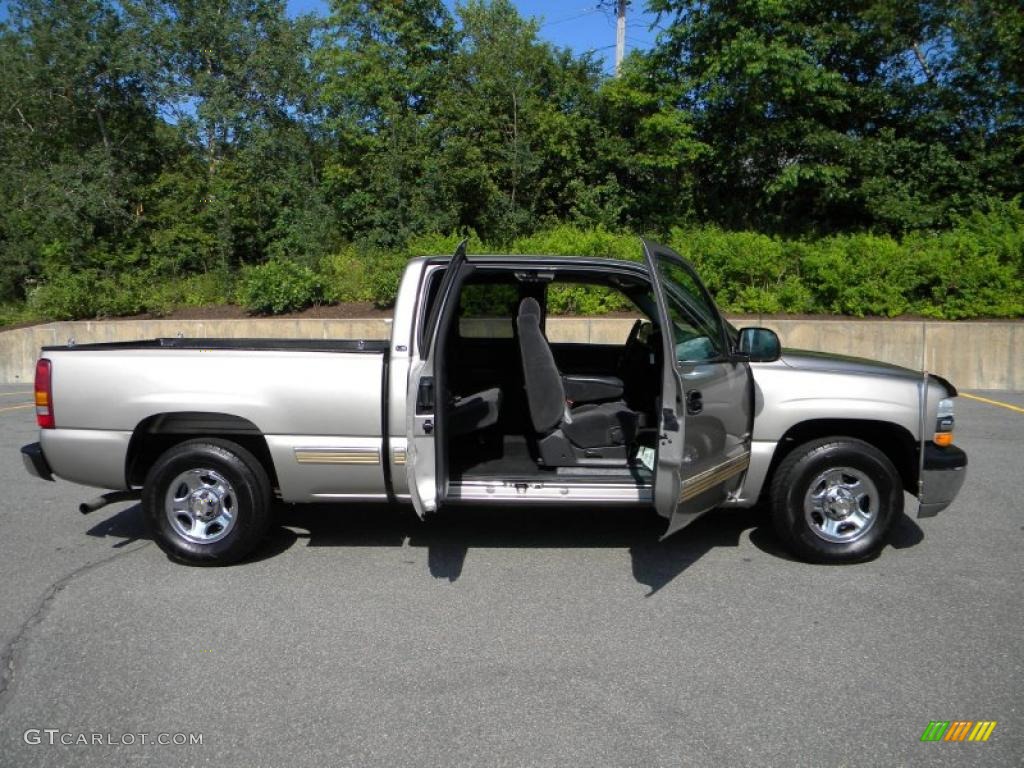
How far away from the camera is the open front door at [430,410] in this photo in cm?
454

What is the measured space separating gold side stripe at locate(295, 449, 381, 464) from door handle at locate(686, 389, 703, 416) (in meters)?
1.85

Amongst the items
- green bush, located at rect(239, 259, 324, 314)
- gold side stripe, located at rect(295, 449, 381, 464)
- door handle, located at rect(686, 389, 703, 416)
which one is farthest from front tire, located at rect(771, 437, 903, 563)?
green bush, located at rect(239, 259, 324, 314)

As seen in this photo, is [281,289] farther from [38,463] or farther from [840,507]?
[840,507]

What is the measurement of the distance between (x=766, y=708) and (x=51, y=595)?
13.0 ft

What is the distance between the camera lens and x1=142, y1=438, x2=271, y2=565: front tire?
5.07 m

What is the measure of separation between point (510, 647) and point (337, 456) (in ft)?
5.33

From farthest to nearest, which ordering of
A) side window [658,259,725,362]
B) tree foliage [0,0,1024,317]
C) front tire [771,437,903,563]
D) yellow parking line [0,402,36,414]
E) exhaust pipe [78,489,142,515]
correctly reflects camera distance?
tree foliage [0,0,1024,317]
yellow parking line [0,402,36,414]
exhaust pipe [78,489,142,515]
front tire [771,437,903,563]
side window [658,259,725,362]

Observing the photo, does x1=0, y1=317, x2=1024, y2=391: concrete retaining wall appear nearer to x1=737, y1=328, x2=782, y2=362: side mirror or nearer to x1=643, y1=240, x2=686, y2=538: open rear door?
x1=737, y1=328, x2=782, y2=362: side mirror

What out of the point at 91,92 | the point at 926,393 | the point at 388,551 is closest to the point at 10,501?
the point at 388,551

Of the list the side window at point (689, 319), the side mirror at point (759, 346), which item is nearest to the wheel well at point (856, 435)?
the side mirror at point (759, 346)

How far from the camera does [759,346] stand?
16.9 feet

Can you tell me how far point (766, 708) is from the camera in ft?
11.6

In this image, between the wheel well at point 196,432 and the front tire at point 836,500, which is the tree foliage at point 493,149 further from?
the wheel well at point 196,432

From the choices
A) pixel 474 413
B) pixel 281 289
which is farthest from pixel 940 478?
pixel 281 289
